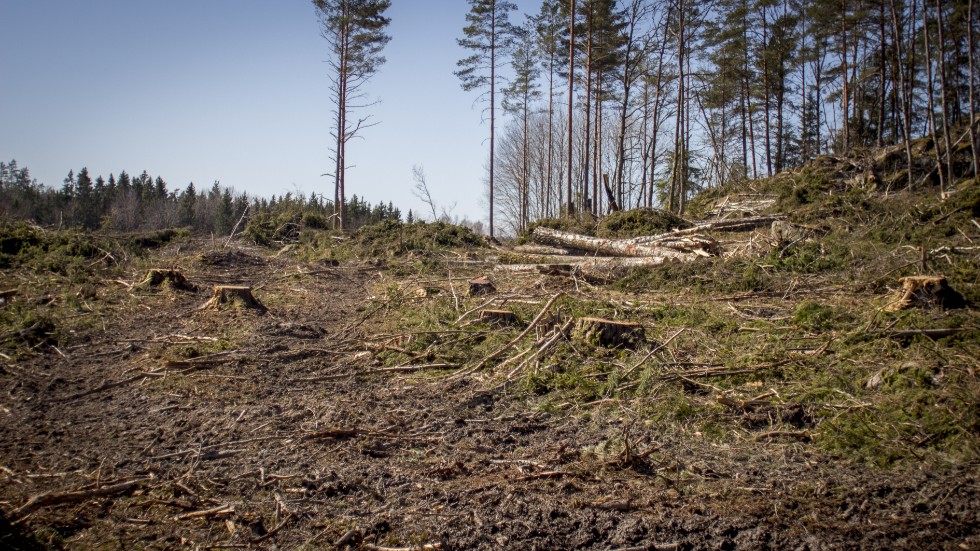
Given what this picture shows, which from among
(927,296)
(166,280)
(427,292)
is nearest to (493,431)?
(927,296)

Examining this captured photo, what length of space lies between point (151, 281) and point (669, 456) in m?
8.88

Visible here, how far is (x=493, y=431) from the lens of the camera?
12.0 ft

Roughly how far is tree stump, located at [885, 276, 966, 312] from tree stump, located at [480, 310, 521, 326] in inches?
149

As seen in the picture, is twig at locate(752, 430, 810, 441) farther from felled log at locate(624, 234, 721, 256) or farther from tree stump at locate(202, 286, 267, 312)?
felled log at locate(624, 234, 721, 256)

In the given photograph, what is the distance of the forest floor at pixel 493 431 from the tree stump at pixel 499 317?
263 millimetres

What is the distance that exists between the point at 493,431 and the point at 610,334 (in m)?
2.06

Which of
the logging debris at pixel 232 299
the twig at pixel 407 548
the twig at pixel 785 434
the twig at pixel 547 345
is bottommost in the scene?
the twig at pixel 407 548

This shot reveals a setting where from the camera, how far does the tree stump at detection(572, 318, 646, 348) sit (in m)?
5.21

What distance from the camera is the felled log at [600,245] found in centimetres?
1077

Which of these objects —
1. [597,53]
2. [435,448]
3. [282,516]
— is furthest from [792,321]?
[597,53]

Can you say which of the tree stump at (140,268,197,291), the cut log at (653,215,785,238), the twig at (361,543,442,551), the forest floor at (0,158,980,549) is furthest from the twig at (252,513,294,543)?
the cut log at (653,215,785,238)

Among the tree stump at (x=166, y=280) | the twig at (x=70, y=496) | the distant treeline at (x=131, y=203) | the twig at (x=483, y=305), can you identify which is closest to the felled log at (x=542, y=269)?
the twig at (x=483, y=305)

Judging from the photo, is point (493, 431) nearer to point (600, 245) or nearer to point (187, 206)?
point (600, 245)

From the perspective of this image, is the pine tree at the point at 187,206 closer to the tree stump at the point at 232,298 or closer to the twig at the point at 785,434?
the tree stump at the point at 232,298
